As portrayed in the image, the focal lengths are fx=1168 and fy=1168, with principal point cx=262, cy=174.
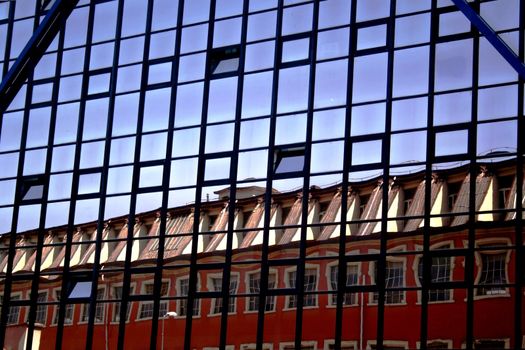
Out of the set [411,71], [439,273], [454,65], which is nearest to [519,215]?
[439,273]

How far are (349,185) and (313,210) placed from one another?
3.24 feet

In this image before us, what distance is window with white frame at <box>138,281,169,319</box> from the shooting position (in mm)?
25266

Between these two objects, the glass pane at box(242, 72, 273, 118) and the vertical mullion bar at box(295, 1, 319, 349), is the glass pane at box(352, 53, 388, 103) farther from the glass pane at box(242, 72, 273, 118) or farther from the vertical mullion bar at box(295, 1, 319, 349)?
the glass pane at box(242, 72, 273, 118)

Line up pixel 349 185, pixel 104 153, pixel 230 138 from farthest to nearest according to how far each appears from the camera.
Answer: pixel 104 153
pixel 230 138
pixel 349 185

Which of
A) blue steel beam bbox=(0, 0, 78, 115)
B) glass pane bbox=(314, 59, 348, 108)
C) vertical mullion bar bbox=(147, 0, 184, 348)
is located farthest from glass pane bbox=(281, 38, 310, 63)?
blue steel beam bbox=(0, 0, 78, 115)

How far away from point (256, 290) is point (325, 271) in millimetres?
1649

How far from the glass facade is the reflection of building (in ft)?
0.14

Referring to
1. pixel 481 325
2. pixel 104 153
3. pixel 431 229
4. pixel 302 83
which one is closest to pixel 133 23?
pixel 104 153

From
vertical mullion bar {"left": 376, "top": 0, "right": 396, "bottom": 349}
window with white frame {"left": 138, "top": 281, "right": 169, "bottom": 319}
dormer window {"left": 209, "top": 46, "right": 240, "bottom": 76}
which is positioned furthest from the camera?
dormer window {"left": 209, "top": 46, "right": 240, "bottom": 76}

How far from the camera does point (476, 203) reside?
2202 centimetres

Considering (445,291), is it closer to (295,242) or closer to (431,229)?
(431,229)

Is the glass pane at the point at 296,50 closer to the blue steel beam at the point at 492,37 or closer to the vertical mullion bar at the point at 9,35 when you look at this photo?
the blue steel beam at the point at 492,37

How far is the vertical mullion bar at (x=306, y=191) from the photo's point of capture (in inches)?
914

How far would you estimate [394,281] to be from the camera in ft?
73.8
